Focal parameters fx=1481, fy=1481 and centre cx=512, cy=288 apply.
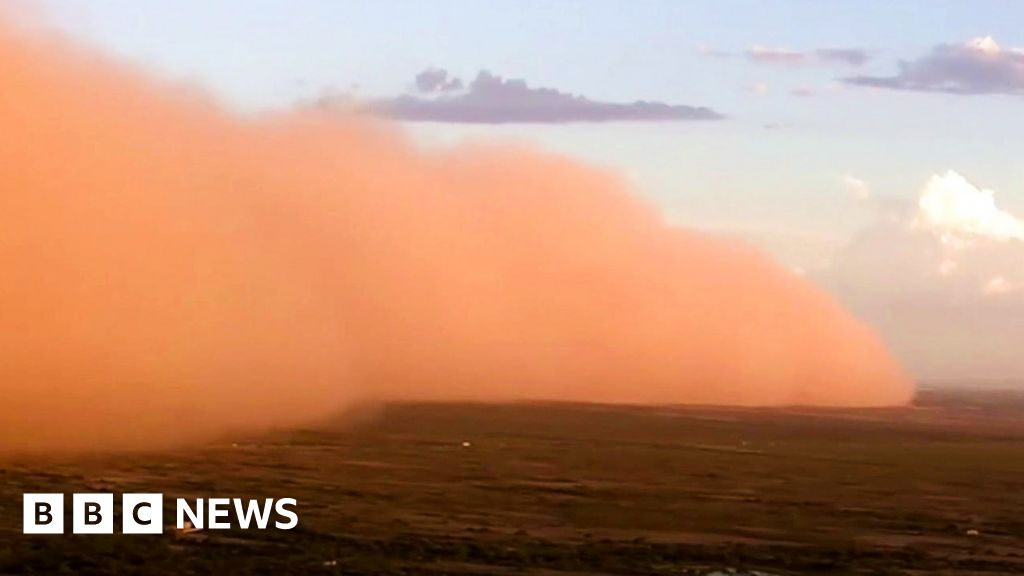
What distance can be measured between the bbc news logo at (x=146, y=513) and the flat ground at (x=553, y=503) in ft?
1.53

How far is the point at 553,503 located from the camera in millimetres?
31234

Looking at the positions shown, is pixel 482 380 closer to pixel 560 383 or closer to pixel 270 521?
pixel 560 383

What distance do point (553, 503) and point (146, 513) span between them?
29.9 ft

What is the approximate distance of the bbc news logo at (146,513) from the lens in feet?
78.6

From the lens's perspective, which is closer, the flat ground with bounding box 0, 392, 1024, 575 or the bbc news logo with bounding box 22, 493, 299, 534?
the flat ground with bounding box 0, 392, 1024, 575

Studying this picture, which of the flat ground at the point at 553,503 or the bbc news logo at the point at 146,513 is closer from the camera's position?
the flat ground at the point at 553,503

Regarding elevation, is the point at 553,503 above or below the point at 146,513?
below

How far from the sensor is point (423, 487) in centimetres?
3347

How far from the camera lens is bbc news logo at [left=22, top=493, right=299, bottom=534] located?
24.0m

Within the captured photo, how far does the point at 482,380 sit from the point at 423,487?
5754cm

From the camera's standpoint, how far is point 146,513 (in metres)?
25.7

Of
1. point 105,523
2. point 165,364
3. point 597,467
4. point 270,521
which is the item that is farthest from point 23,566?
point 165,364

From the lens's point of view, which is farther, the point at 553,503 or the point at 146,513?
the point at 553,503

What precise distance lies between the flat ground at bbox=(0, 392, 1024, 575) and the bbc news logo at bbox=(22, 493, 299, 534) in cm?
47
